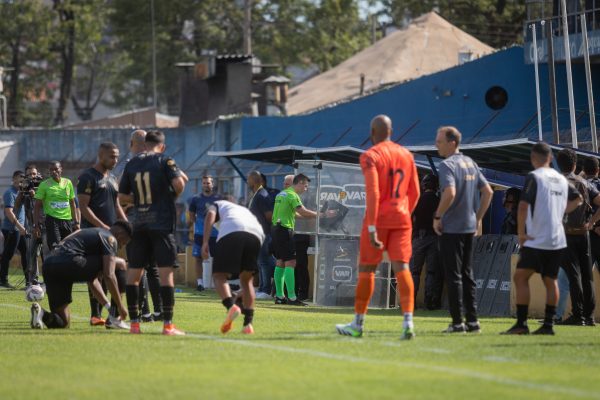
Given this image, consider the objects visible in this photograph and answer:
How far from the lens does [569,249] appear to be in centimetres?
1490

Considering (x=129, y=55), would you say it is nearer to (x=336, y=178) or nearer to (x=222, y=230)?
(x=336, y=178)

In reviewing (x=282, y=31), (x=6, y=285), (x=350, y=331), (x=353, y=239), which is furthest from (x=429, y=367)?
(x=282, y=31)

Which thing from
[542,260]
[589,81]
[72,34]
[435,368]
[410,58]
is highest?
[72,34]

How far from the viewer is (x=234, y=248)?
13.0m

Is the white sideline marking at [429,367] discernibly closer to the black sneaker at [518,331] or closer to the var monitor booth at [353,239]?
the black sneaker at [518,331]

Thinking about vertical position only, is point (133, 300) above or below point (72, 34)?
below

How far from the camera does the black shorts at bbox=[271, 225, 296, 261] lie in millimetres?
20172

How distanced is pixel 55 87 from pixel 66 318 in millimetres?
63423

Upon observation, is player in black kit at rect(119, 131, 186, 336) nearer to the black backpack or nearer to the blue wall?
the black backpack

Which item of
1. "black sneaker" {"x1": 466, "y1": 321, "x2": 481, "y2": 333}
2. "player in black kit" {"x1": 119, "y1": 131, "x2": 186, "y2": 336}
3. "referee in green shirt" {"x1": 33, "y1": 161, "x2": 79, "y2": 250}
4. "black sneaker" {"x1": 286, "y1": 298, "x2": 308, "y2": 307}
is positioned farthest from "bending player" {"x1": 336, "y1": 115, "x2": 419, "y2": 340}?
"referee in green shirt" {"x1": 33, "y1": 161, "x2": 79, "y2": 250}

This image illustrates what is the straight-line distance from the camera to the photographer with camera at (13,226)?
76.4 ft

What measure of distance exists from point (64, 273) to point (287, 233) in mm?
6955

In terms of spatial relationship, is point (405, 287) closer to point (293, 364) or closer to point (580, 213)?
point (293, 364)

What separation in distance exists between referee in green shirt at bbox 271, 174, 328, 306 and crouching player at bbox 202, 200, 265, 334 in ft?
22.5
